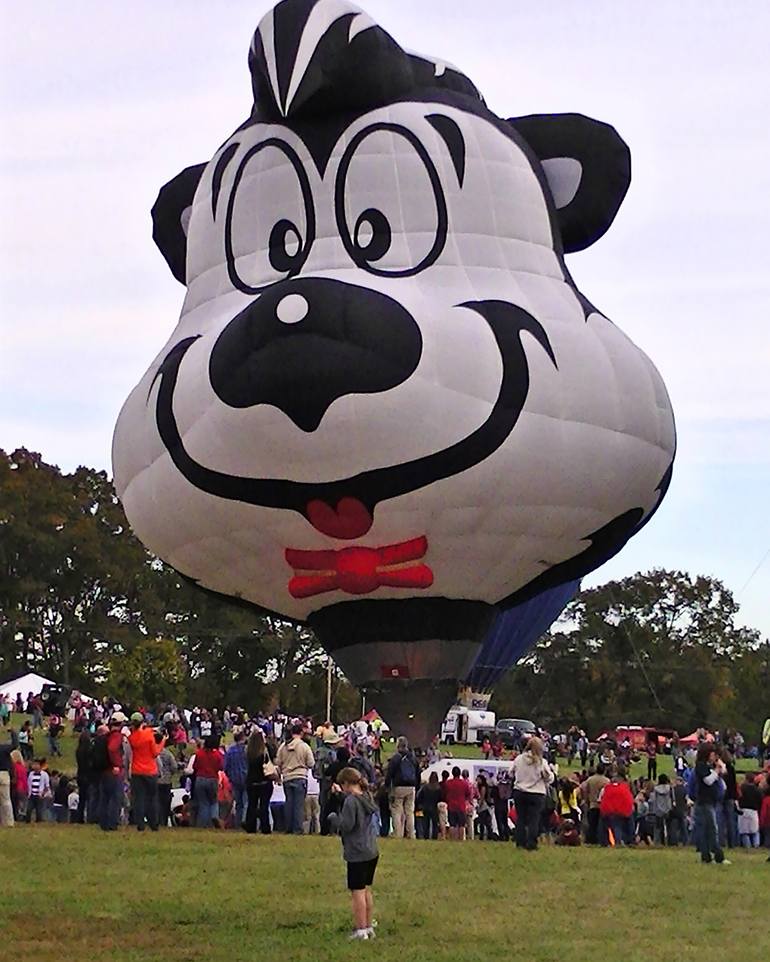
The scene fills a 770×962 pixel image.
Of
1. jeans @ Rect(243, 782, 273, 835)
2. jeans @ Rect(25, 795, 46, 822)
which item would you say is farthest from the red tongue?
jeans @ Rect(25, 795, 46, 822)

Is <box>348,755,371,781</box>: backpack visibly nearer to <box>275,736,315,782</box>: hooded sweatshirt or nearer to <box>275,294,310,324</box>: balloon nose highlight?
<box>275,736,315,782</box>: hooded sweatshirt

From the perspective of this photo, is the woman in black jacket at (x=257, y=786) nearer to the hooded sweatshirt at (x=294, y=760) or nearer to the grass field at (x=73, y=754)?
the hooded sweatshirt at (x=294, y=760)

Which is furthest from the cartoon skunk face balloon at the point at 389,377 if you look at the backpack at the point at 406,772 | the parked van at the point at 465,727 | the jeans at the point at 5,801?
the parked van at the point at 465,727

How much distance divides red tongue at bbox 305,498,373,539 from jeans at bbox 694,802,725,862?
203 inches

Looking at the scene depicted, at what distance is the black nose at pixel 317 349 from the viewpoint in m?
17.5

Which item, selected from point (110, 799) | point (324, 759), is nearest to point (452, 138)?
point (324, 759)

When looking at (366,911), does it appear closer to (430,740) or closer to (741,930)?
(741,930)

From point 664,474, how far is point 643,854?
6.45 meters

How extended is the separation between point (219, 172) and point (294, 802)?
7.29 metres

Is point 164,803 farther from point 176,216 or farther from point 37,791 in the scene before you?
point 176,216

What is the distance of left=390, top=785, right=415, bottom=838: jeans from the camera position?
1700cm

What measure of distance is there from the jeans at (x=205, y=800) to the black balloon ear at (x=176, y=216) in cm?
746

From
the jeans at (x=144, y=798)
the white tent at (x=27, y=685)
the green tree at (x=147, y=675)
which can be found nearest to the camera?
the jeans at (x=144, y=798)

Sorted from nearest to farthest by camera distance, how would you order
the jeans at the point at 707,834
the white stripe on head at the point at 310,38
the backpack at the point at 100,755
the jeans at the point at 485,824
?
the jeans at the point at 707,834 → the backpack at the point at 100,755 → the white stripe on head at the point at 310,38 → the jeans at the point at 485,824
